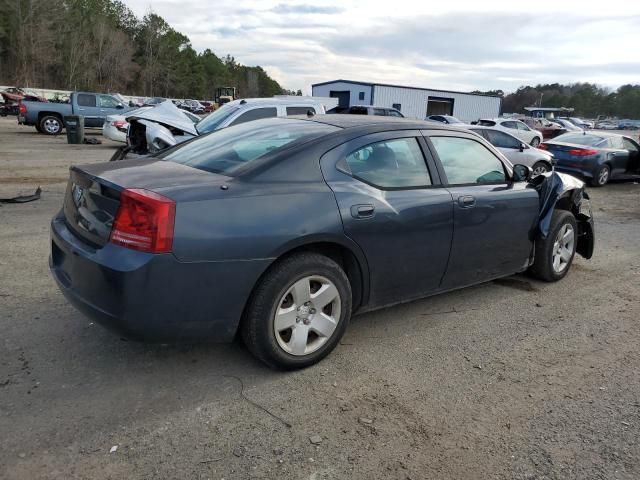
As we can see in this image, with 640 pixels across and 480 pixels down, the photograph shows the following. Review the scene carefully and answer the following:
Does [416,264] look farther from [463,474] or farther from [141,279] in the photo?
[141,279]

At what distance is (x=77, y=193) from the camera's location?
3219 mm

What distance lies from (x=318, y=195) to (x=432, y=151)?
1.23m

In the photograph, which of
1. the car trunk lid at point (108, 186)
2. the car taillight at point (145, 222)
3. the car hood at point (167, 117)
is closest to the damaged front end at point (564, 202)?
the car trunk lid at point (108, 186)

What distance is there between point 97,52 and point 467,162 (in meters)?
84.3

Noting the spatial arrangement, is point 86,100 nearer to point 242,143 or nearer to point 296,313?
point 242,143

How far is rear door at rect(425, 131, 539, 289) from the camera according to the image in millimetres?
3963

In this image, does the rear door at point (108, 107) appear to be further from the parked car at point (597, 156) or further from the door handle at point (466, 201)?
the door handle at point (466, 201)

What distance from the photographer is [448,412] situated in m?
2.91

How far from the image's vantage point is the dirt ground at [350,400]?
245cm

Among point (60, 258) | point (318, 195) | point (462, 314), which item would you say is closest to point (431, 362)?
point (462, 314)

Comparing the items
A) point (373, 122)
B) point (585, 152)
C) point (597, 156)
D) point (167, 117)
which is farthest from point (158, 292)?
point (597, 156)

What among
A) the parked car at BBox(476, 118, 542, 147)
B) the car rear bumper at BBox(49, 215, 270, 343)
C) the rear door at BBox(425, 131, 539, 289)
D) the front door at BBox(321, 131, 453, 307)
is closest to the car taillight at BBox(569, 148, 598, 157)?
the rear door at BBox(425, 131, 539, 289)

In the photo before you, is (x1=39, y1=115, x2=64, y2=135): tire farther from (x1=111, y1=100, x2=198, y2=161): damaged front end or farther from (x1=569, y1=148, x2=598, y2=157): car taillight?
(x1=569, y1=148, x2=598, y2=157): car taillight

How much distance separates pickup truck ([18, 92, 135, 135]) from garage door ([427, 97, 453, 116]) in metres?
35.0
